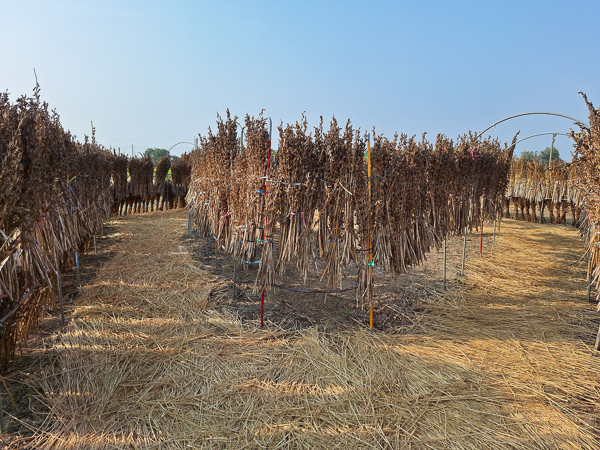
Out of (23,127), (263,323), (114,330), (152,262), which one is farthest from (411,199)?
(152,262)

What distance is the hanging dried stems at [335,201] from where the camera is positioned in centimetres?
332

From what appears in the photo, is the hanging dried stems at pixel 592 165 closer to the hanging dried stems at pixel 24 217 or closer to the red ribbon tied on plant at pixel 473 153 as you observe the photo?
the red ribbon tied on plant at pixel 473 153

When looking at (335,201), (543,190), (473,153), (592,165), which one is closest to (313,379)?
(335,201)

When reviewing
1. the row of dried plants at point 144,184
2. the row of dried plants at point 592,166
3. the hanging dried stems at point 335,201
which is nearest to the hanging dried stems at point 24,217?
the hanging dried stems at point 335,201

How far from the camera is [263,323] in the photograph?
363cm

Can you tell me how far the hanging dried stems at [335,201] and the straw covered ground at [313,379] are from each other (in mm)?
773

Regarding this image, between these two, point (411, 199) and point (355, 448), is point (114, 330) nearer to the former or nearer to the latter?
point (355, 448)

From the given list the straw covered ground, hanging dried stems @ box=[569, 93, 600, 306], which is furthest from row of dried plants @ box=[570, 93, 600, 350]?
the straw covered ground

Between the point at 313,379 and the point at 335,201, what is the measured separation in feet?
5.43

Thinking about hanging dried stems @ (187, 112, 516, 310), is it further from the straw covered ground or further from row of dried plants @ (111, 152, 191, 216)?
row of dried plants @ (111, 152, 191, 216)

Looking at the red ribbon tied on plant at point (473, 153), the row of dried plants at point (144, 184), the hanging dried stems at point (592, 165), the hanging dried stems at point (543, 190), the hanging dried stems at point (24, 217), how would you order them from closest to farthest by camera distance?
the hanging dried stems at point (24, 217), the hanging dried stems at point (592, 165), the red ribbon tied on plant at point (473, 153), the hanging dried stems at point (543, 190), the row of dried plants at point (144, 184)

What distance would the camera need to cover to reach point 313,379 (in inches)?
106

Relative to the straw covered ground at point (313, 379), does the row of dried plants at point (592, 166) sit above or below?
above

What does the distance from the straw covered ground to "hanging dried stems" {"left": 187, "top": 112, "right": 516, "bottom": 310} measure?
0.77 m
